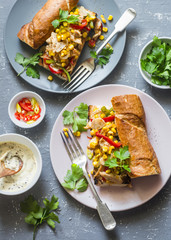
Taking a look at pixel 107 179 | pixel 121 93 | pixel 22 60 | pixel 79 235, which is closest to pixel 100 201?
pixel 107 179

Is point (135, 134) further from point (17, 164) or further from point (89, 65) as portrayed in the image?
point (17, 164)

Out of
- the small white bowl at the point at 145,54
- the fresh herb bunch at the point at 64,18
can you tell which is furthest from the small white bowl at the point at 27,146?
the small white bowl at the point at 145,54

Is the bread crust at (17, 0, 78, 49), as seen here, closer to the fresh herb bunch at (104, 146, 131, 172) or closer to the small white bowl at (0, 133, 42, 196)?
the small white bowl at (0, 133, 42, 196)

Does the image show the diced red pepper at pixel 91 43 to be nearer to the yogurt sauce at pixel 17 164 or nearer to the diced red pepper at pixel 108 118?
Answer: the diced red pepper at pixel 108 118

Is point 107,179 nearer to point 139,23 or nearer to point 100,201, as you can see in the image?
point 100,201

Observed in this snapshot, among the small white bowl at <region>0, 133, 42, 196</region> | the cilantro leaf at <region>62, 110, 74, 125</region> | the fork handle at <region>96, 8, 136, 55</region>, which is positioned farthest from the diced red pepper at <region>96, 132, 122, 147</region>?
the fork handle at <region>96, 8, 136, 55</region>

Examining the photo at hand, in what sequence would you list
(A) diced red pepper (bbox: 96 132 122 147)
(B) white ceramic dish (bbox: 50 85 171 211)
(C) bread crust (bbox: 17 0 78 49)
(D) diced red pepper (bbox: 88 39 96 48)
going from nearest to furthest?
(A) diced red pepper (bbox: 96 132 122 147), (B) white ceramic dish (bbox: 50 85 171 211), (C) bread crust (bbox: 17 0 78 49), (D) diced red pepper (bbox: 88 39 96 48)
